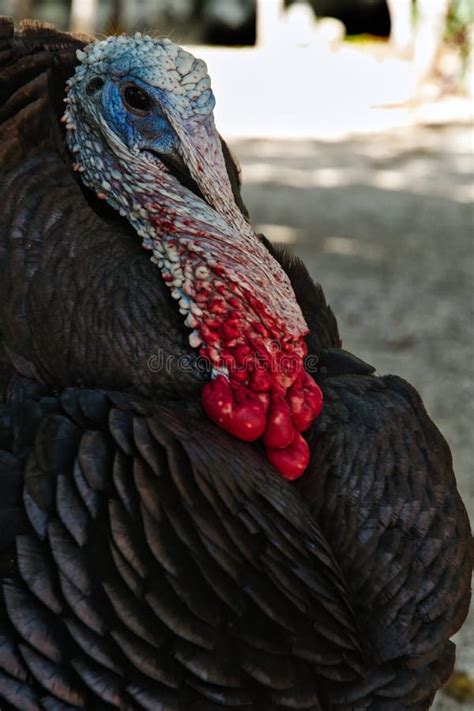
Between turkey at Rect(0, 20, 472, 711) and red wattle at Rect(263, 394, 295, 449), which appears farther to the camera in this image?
red wattle at Rect(263, 394, 295, 449)

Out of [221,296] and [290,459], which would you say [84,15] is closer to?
[221,296]

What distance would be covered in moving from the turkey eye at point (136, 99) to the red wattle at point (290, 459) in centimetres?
67

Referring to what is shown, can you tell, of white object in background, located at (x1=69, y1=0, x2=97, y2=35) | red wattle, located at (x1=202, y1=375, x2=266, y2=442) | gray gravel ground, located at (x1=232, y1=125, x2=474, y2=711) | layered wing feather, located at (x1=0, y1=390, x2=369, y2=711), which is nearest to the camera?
layered wing feather, located at (x1=0, y1=390, x2=369, y2=711)

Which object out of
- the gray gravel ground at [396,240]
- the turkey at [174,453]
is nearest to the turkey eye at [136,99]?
the turkey at [174,453]

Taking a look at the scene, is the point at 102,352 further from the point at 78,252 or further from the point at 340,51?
the point at 340,51

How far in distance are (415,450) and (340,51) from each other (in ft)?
36.5

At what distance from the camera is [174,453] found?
Result: 1.82m

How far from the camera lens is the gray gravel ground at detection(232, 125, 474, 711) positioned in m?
4.39

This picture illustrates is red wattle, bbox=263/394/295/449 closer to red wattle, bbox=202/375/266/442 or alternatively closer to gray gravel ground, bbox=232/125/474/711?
red wattle, bbox=202/375/266/442

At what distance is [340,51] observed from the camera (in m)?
12.5

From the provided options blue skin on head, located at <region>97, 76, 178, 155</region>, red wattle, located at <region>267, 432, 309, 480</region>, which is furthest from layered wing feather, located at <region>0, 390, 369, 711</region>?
blue skin on head, located at <region>97, 76, 178, 155</region>

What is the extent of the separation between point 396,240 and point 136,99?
4472 millimetres

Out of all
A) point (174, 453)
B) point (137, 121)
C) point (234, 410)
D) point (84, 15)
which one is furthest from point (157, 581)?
point (84, 15)

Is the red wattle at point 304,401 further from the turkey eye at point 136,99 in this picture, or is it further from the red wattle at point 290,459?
the turkey eye at point 136,99
